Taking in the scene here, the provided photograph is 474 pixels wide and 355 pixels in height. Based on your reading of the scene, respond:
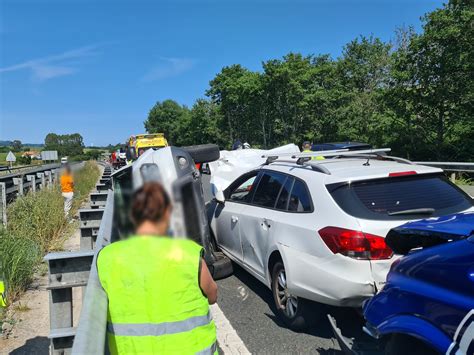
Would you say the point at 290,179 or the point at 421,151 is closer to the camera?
the point at 290,179

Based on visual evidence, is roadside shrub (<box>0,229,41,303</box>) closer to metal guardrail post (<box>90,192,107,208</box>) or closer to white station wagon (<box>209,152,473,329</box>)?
metal guardrail post (<box>90,192,107,208</box>)

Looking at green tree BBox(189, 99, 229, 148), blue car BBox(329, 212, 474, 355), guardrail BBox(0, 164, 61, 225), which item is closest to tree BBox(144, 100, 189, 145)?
green tree BBox(189, 99, 229, 148)

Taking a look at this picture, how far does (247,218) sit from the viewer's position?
5.70 metres

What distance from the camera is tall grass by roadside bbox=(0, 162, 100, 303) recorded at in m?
6.00

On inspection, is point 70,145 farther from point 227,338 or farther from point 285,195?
point 227,338

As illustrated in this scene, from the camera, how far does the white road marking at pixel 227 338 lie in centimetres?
425

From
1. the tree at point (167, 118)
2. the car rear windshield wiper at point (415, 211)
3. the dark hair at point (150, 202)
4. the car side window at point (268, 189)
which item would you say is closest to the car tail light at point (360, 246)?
the car rear windshield wiper at point (415, 211)

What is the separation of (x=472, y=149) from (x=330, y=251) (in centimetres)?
2265

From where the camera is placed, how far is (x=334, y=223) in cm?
414

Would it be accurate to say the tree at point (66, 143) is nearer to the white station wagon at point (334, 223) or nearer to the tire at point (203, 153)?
the tire at point (203, 153)

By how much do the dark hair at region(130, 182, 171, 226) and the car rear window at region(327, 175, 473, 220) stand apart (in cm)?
274

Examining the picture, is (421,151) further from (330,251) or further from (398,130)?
(330,251)

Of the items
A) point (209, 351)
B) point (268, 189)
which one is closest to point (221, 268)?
point (268, 189)

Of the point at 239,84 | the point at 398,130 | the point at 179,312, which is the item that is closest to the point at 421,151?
the point at 398,130
